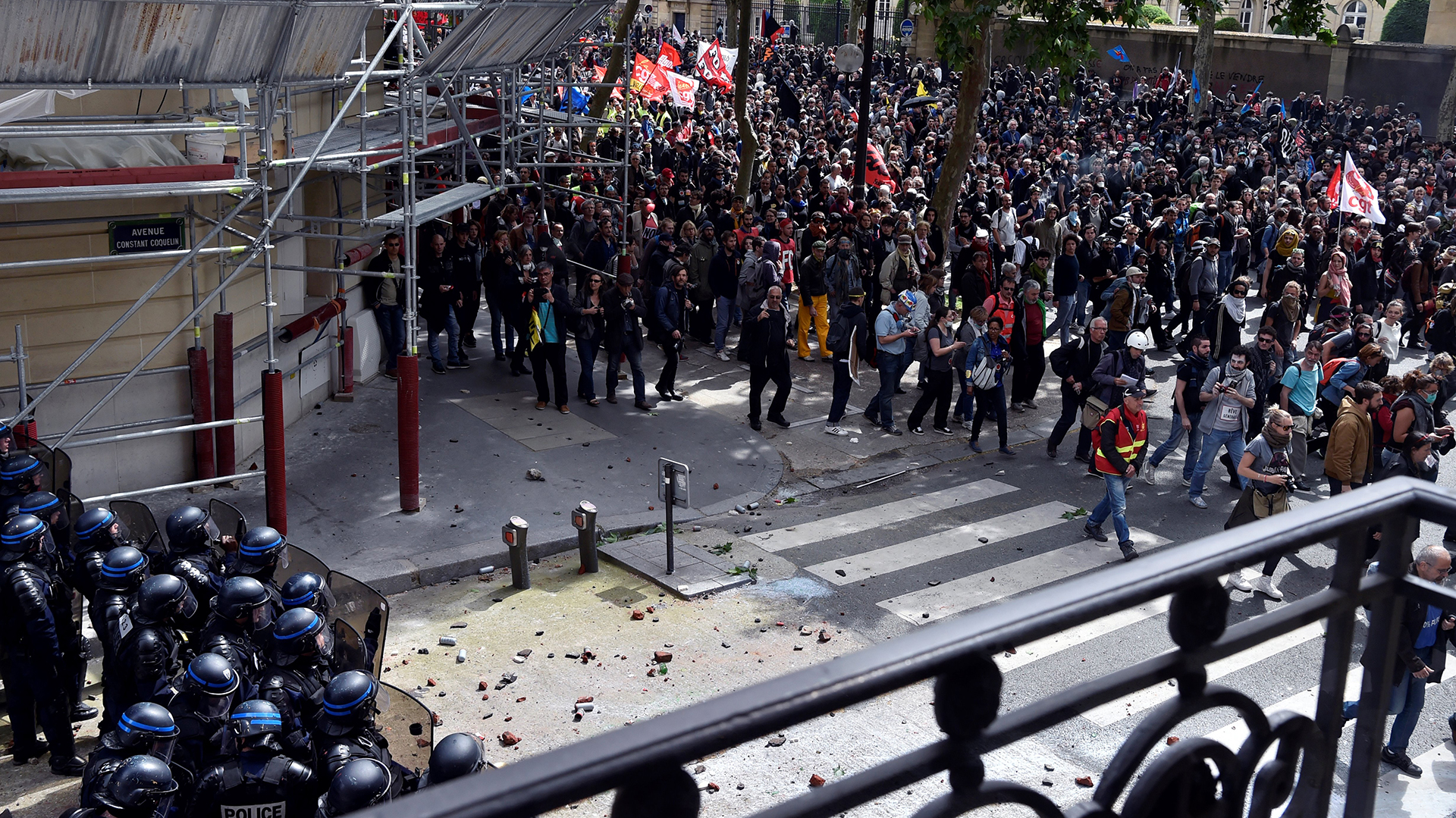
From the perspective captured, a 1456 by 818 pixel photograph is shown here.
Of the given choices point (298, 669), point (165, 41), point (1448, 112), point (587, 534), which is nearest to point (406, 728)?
point (298, 669)

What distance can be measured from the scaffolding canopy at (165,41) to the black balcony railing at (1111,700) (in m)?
8.76

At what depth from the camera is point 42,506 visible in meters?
8.16

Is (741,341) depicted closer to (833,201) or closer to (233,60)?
(833,201)

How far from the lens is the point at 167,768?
5375 mm

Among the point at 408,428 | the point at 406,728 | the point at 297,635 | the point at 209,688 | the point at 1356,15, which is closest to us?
the point at 209,688

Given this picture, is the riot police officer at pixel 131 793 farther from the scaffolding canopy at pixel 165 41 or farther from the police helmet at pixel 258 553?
the scaffolding canopy at pixel 165 41

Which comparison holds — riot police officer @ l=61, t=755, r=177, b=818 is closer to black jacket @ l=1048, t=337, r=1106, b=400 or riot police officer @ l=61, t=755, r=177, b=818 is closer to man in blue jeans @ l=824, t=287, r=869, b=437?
man in blue jeans @ l=824, t=287, r=869, b=437

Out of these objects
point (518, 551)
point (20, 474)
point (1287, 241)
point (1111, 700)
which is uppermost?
point (1111, 700)

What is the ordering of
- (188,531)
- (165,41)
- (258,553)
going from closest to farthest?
(258,553), (188,531), (165,41)

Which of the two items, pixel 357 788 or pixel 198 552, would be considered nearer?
pixel 357 788

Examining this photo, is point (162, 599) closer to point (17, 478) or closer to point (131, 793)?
point (131, 793)

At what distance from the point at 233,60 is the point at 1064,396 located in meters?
8.89

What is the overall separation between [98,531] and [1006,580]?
6.97 metres

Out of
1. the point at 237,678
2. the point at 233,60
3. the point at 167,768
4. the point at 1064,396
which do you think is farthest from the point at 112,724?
the point at 1064,396
